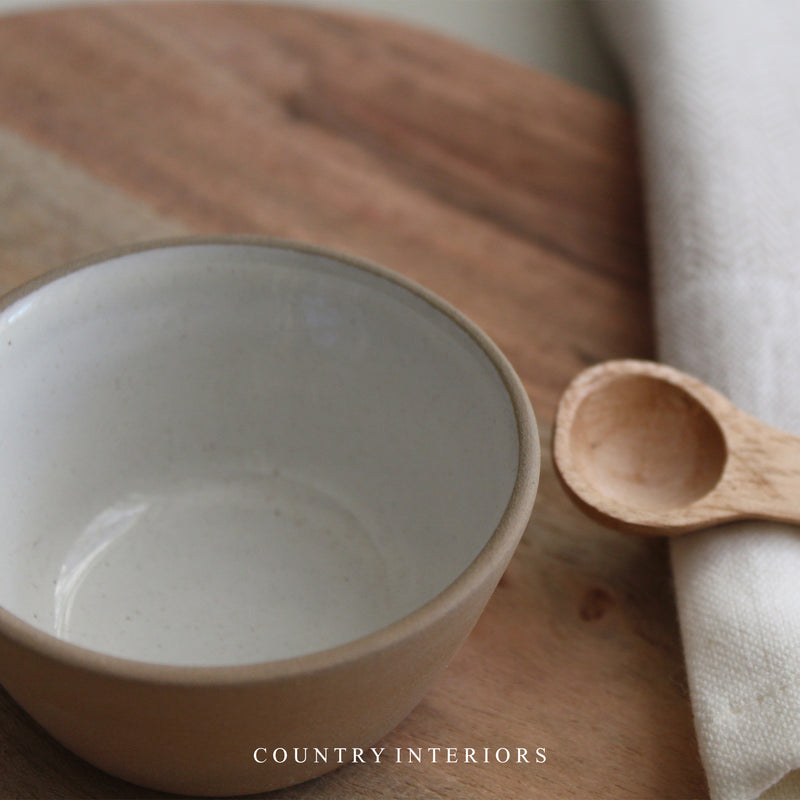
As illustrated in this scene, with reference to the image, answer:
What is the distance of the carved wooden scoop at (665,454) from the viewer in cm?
57

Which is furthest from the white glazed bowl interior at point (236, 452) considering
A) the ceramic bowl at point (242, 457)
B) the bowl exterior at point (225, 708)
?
the bowl exterior at point (225, 708)

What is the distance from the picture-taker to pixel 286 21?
1.00 meters

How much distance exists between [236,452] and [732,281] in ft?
1.26

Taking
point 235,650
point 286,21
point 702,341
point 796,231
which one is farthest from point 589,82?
point 235,650

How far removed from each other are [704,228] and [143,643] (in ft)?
1.70

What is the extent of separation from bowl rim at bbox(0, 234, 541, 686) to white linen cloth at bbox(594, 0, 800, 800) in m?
0.16

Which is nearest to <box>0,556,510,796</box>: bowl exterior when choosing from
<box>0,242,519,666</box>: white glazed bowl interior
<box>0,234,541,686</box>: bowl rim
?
<box>0,234,541,686</box>: bowl rim

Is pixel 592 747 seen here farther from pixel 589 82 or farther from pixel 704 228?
pixel 589 82

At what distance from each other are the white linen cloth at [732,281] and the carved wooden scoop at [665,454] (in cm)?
2

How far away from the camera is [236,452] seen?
2.27 ft

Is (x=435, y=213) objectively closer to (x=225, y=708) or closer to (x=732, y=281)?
(x=732, y=281)

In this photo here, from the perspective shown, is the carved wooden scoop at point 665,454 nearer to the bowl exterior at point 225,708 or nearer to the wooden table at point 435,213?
the wooden table at point 435,213

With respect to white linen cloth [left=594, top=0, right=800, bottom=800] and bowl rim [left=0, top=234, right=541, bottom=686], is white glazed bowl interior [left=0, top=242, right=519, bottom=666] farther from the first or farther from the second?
white linen cloth [left=594, top=0, right=800, bottom=800]

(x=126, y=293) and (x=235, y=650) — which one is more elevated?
(x=126, y=293)
